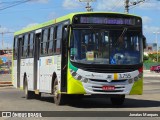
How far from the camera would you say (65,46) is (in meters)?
17.3

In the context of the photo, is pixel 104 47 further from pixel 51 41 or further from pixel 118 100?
pixel 51 41

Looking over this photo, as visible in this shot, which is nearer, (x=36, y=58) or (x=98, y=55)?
(x=98, y=55)

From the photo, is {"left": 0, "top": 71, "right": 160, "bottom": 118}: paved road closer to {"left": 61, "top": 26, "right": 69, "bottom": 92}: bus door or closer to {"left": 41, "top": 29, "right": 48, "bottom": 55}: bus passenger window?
{"left": 61, "top": 26, "right": 69, "bottom": 92}: bus door

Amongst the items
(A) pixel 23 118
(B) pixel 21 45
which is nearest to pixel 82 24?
(A) pixel 23 118

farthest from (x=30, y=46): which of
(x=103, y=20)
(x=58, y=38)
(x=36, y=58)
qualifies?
(x=103, y=20)

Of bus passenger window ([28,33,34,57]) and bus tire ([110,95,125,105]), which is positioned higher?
bus passenger window ([28,33,34,57])

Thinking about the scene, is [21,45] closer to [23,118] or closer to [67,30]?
[67,30]

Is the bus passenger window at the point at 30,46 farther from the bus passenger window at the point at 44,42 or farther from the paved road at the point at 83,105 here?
the paved road at the point at 83,105

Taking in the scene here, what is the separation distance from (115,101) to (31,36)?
5751 mm

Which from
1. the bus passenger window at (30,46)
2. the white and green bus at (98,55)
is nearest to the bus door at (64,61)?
the white and green bus at (98,55)

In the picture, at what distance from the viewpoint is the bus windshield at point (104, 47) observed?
55.2 ft

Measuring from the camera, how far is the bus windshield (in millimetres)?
16828

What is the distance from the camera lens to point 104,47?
668 inches

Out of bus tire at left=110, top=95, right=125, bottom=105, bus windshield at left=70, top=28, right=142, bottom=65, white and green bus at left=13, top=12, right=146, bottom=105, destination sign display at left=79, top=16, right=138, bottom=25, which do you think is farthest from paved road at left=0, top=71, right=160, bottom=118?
destination sign display at left=79, top=16, right=138, bottom=25
